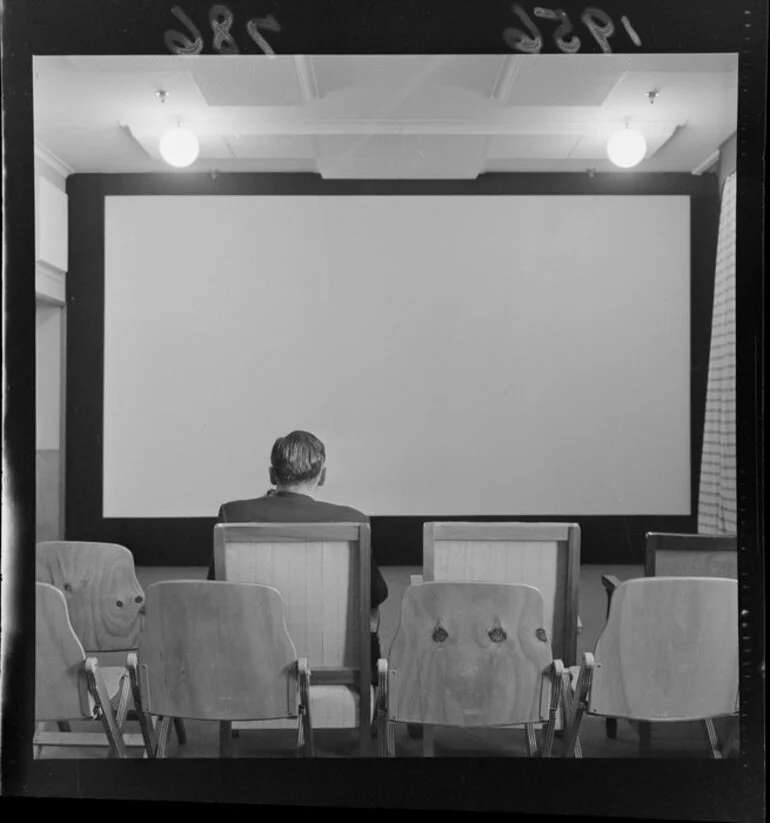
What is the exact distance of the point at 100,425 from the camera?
2367mm

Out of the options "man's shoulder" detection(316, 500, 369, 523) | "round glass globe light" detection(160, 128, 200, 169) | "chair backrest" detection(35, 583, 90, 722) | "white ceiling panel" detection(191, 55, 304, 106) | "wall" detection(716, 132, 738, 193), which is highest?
"white ceiling panel" detection(191, 55, 304, 106)

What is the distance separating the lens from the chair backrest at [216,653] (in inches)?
79.0

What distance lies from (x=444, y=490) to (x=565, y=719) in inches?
27.2

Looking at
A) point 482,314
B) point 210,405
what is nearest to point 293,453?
point 210,405

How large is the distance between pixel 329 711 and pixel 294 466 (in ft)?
2.08

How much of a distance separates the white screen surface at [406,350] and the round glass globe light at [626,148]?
0.41 ft

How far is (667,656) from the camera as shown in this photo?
206cm

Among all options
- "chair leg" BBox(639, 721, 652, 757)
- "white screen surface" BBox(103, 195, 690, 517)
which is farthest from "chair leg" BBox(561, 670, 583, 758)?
"white screen surface" BBox(103, 195, 690, 517)

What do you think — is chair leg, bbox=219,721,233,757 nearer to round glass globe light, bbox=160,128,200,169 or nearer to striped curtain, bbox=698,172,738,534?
striped curtain, bbox=698,172,738,534

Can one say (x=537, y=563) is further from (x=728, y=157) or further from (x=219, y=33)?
(x=219, y=33)

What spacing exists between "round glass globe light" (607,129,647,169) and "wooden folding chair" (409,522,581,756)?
100 centimetres

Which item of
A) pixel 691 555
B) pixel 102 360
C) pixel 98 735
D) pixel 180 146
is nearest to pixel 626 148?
pixel 691 555

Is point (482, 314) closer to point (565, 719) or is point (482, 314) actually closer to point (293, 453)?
point (293, 453)

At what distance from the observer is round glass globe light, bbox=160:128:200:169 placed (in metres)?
2.25
